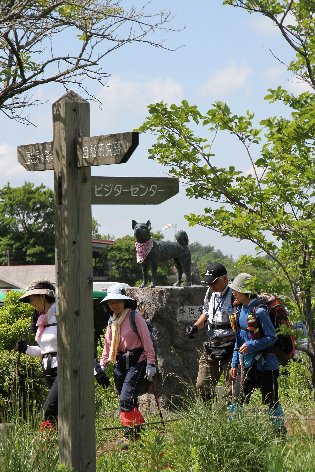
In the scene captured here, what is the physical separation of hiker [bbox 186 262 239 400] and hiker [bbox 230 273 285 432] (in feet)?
2.18

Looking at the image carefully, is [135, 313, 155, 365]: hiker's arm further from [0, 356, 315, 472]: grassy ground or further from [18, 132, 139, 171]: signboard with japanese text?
[18, 132, 139, 171]: signboard with japanese text

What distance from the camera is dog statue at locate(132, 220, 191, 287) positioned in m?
11.7

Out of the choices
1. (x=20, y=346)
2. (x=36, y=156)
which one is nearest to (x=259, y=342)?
(x=20, y=346)

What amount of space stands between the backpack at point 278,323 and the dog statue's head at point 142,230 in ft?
12.1

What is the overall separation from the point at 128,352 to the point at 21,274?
41.4m

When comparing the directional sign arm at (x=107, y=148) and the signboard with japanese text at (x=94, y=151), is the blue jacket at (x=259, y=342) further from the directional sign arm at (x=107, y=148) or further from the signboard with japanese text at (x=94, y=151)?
the directional sign arm at (x=107, y=148)

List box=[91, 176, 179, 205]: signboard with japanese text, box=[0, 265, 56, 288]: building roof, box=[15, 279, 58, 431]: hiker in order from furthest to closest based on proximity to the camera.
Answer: box=[0, 265, 56, 288]: building roof < box=[15, 279, 58, 431]: hiker < box=[91, 176, 179, 205]: signboard with japanese text

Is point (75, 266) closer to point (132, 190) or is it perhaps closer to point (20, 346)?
point (132, 190)

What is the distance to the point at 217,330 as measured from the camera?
8977 millimetres

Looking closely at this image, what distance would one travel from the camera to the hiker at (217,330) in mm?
8883

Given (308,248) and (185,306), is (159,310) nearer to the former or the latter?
(185,306)

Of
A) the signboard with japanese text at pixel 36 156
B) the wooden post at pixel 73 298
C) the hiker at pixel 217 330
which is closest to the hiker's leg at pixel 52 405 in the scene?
the hiker at pixel 217 330

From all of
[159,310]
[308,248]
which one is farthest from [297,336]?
[159,310]

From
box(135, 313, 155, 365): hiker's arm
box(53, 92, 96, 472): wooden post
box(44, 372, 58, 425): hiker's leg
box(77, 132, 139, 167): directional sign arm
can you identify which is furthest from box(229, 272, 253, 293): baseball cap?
box(77, 132, 139, 167): directional sign arm
